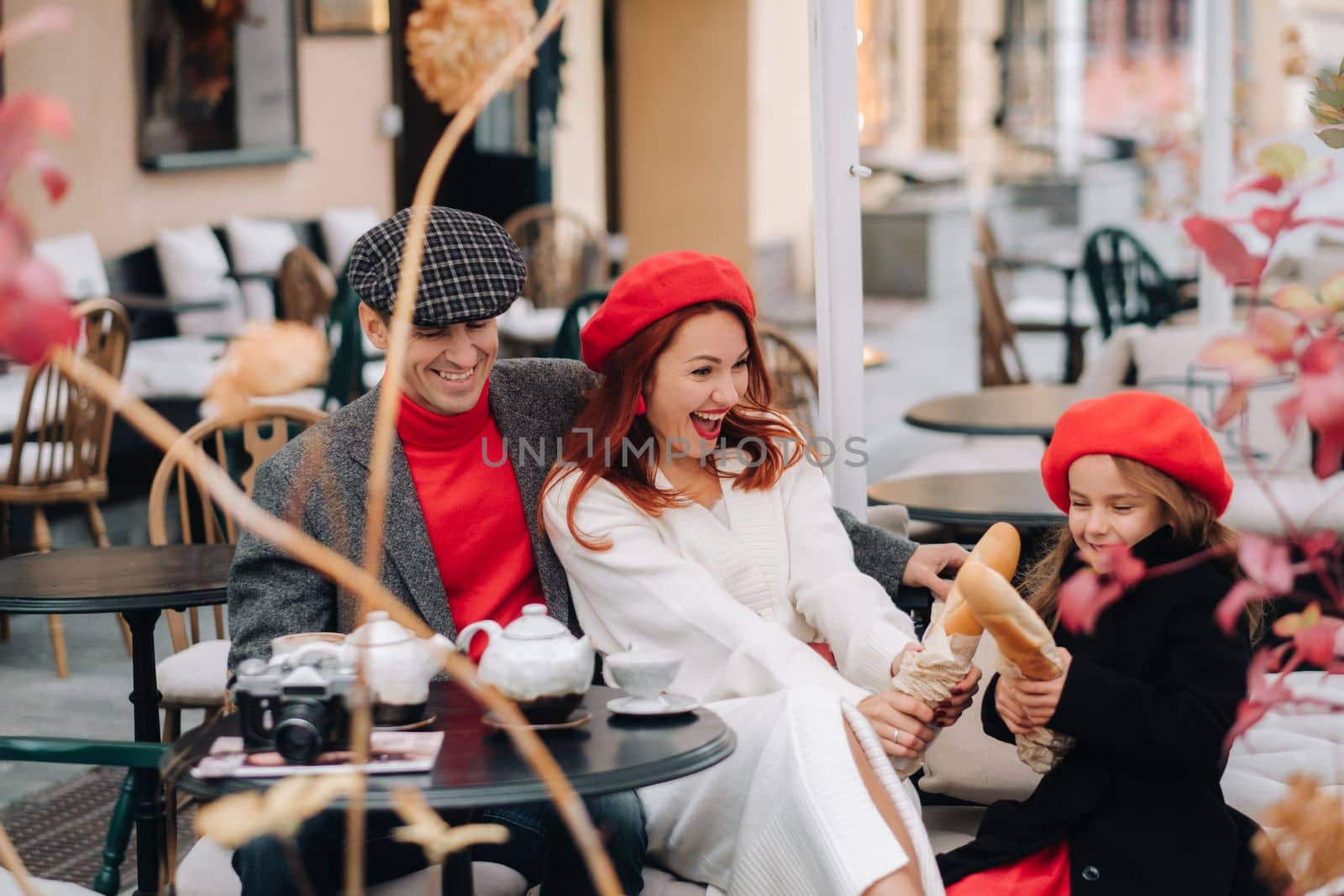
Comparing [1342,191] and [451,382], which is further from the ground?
[1342,191]

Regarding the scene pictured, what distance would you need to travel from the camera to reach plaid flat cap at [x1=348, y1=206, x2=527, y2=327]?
1.95 meters

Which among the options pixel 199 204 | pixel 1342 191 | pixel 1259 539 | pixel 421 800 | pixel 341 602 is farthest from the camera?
pixel 1342 191

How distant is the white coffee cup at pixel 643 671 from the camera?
5.18 feet

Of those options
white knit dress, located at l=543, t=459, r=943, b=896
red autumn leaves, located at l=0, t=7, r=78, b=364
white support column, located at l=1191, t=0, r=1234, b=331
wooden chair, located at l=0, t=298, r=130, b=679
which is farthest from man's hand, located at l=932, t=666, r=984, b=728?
white support column, located at l=1191, t=0, r=1234, b=331

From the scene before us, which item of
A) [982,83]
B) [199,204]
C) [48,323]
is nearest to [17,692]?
[48,323]

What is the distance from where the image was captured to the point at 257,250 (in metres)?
7.13

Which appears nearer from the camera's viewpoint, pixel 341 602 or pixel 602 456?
pixel 341 602

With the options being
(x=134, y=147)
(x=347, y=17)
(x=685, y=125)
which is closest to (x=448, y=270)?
(x=134, y=147)

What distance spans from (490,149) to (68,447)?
4.83 meters

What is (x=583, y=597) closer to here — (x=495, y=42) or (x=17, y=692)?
(x=17, y=692)

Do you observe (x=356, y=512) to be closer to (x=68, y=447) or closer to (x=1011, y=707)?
(x=1011, y=707)

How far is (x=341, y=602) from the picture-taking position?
197cm

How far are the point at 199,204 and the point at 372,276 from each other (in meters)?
5.60

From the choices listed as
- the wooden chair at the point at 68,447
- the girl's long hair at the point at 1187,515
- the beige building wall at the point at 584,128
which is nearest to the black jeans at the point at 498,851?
the girl's long hair at the point at 1187,515
